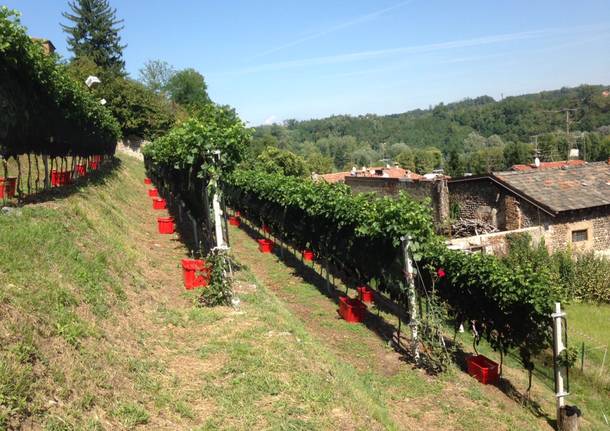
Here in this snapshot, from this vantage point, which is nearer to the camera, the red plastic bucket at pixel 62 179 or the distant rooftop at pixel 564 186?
the red plastic bucket at pixel 62 179

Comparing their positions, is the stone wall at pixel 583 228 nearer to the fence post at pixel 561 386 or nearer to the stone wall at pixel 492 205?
the stone wall at pixel 492 205

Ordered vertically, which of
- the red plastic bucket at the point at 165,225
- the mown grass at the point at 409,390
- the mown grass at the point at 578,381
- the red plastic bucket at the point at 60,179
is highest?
the red plastic bucket at the point at 60,179

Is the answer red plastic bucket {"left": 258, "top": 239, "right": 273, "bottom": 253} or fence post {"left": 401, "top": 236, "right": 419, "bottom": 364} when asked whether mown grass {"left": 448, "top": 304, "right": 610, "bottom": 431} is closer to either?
fence post {"left": 401, "top": 236, "right": 419, "bottom": 364}

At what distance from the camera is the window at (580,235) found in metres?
20.0

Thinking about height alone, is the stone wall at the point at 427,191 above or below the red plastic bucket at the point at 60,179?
below

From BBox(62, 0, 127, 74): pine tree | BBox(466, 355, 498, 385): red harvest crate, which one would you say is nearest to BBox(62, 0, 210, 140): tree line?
BBox(62, 0, 127, 74): pine tree

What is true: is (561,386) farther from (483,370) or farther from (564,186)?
(564,186)

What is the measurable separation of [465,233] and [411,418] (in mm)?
16680

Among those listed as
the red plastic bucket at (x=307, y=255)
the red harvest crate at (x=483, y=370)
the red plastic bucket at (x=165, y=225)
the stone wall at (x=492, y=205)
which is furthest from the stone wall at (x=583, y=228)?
the red plastic bucket at (x=165, y=225)

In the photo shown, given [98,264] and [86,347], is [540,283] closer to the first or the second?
[86,347]

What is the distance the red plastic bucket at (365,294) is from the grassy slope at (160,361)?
1.92 metres

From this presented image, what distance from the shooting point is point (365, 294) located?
12.2 m

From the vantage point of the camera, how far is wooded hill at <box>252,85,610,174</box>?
305 ft

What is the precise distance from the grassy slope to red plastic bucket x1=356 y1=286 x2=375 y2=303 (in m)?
1.92
